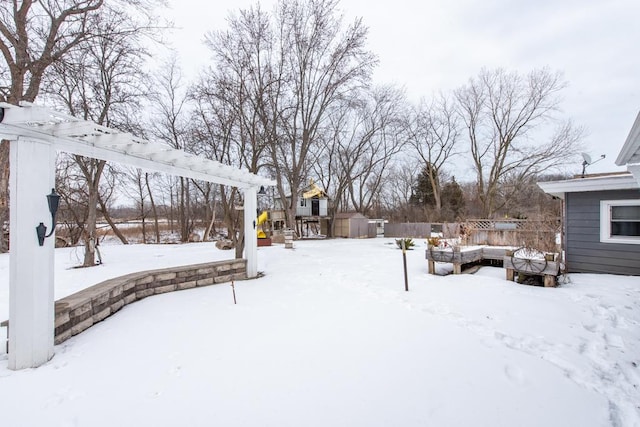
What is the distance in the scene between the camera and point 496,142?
19.7 m

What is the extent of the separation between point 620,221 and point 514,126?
1501 centimetres

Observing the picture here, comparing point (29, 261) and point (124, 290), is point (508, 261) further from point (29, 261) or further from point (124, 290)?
point (29, 261)

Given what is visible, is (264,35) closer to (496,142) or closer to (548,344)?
(548,344)

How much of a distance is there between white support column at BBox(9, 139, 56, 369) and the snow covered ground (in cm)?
22

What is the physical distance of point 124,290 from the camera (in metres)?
4.51

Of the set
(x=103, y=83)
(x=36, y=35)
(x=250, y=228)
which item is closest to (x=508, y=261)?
(x=250, y=228)

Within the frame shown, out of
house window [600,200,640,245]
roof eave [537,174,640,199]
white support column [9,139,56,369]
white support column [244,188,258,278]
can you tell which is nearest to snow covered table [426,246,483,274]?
roof eave [537,174,640,199]

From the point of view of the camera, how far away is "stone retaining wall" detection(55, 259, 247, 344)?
10.9 feet

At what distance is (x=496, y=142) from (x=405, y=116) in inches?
240

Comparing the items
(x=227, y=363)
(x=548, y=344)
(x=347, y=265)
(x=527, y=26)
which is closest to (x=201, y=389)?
(x=227, y=363)

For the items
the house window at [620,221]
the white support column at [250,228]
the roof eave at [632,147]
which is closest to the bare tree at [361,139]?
the white support column at [250,228]

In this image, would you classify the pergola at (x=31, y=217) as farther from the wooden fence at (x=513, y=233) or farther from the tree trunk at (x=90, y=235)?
the wooden fence at (x=513, y=233)

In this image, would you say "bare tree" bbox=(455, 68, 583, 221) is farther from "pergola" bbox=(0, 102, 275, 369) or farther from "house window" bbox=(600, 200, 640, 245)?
"pergola" bbox=(0, 102, 275, 369)

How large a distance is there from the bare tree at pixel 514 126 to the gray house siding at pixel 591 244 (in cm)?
1341
